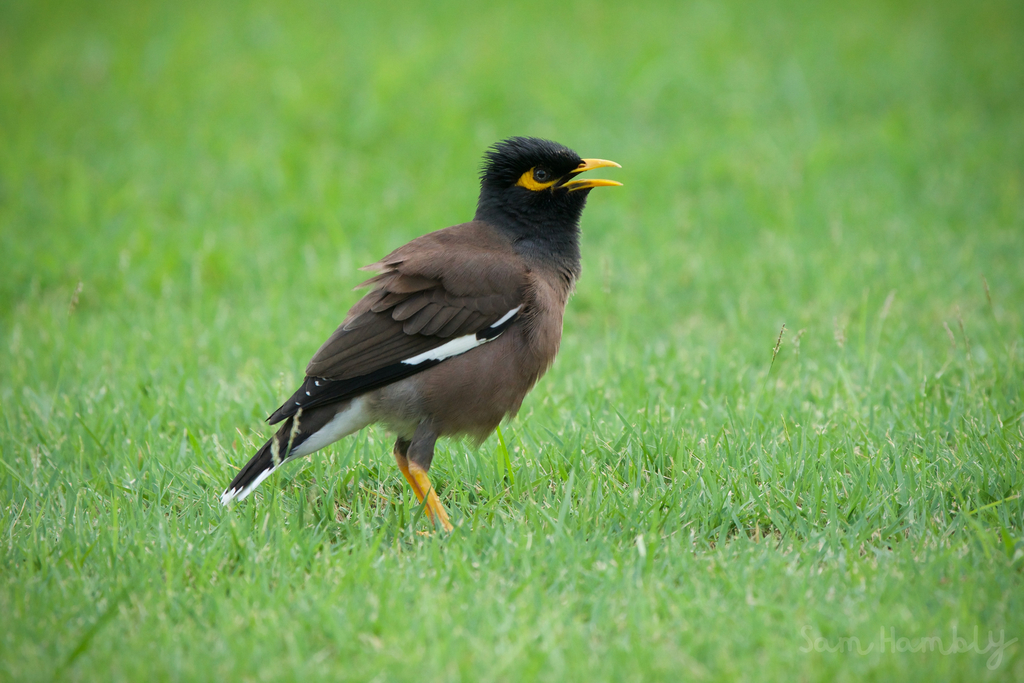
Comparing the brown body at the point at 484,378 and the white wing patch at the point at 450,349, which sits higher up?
the white wing patch at the point at 450,349

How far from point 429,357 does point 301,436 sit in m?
0.65

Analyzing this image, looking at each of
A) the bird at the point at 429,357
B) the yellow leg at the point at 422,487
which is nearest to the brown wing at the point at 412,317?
→ the bird at the point at 429,357

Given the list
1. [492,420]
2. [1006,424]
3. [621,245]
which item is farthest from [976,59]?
[492,420]

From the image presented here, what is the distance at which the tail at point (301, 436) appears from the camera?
147 inches

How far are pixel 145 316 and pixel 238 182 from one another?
240 cm

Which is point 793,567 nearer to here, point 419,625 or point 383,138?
point 419,625

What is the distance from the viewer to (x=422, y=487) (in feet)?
→ 12.9

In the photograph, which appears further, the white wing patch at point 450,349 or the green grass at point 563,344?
the white wing patch at point 450,349

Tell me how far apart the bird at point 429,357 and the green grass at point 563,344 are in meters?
0.26

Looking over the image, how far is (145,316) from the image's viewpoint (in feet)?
21.5
